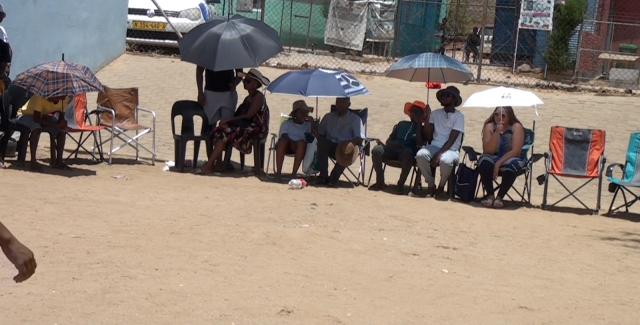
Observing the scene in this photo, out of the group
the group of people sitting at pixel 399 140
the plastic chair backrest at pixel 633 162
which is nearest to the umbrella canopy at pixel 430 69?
the group of people sitting at pixel 399 140

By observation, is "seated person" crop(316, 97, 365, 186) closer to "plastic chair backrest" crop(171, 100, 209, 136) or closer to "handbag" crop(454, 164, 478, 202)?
"handbag" crop(454, 164, 478, 202)

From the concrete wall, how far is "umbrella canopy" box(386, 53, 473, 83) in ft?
19.3

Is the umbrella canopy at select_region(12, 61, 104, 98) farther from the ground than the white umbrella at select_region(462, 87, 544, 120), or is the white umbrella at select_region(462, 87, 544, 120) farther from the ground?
the white umbrella at select_region(462, 87, 544, 120)

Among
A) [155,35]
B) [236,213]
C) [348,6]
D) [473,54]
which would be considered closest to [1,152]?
[236,213]

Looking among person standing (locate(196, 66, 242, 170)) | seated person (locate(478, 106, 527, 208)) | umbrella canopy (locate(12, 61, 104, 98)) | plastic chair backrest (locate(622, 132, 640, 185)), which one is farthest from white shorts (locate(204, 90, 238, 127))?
plastic chair backrest (locate(622, 132, 640, 185))

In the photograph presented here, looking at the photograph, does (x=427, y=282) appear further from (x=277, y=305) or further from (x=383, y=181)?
(x=383, y=181)

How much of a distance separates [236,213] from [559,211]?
4074 millimetres

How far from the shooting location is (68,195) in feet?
32.4

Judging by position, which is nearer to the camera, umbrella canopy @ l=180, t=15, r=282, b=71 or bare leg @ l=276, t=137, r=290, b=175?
umbrella canopy @ l=180, t=15, r=282, b=71

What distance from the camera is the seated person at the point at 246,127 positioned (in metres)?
12.2

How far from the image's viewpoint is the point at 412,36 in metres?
25.7

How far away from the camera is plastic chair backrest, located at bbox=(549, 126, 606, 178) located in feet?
38.6

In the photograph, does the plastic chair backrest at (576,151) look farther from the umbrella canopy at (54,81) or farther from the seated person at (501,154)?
the umbrella canopy at (54,81)

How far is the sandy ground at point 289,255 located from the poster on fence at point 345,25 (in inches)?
459
